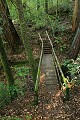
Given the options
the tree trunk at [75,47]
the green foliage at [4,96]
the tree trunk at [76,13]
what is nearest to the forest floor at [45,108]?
the green foliage at [4,96]

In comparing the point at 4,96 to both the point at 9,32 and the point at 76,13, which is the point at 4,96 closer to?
the point at 9,32

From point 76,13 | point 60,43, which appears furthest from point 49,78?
point 76,13

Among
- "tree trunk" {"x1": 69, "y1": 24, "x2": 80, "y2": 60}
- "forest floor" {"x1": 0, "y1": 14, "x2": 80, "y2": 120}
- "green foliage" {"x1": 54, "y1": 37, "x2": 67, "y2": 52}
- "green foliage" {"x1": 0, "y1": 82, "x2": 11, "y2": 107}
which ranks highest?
"tree trunk" {"x1": 69, "y1": 24, "x2": 80, "y2": 60}

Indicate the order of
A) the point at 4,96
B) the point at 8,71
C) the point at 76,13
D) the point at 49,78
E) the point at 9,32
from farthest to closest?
1. the point at 76,13
2. the point at 9,32
3. the point at 49,78
4. the point at 4,96
5. the point at 8,71

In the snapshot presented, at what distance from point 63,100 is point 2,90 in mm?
3485

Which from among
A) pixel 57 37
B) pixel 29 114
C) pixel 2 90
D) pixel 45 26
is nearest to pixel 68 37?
pixel 57 37

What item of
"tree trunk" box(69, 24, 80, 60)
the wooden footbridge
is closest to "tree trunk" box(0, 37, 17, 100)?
the wooden footbridge

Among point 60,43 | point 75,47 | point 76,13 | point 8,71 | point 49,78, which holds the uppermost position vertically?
point 76,13

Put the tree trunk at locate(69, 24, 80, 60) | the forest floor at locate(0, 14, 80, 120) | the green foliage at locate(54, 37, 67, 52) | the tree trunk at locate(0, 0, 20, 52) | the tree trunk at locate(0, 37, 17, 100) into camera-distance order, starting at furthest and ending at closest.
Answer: the green foliage at locate(54, 37, 67, 52)
the tree trunk at locate(0, 0, 20, 52)
the tree trunk at locate(69, 24, 80, 60)
the tree trunk at locate(0, 37, 17, 100)
the forest floor at locate(0, 14, 80, 120)

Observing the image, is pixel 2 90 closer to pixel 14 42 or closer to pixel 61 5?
pixel 14 42

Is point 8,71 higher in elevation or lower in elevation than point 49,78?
higher

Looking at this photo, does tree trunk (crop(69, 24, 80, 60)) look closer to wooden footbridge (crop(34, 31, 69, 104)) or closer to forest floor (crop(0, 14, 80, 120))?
wooden footbridge (crop(34, 31, 69, 104))

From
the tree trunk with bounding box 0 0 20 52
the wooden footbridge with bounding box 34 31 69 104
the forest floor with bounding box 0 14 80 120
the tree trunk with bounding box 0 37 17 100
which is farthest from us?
the tree trunk with bounding box 0 0 20 52

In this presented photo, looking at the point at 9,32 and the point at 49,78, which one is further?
the point at 9,32
